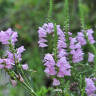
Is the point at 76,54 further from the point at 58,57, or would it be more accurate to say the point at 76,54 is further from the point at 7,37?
the point at 7,37

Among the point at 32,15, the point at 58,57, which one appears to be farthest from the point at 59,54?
the point at 32,15

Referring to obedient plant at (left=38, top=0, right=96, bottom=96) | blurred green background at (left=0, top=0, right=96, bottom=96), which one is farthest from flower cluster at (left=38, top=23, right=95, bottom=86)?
blurred green background at (left=0, top=0, right=96, bottom=96)

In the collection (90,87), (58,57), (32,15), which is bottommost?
(90,87)

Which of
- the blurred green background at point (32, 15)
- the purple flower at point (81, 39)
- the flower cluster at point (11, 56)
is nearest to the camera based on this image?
the flower cluster at point (11, 56)

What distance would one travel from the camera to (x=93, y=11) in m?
3.31

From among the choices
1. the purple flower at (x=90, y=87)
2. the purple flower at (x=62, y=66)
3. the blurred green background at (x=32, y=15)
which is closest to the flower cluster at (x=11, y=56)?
the purple flower at (x=62, y=66)

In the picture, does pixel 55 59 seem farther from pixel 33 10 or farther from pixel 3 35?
pixel 33 10

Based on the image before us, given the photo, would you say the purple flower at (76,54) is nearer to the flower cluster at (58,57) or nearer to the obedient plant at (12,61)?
the flower cluster at (58,57)

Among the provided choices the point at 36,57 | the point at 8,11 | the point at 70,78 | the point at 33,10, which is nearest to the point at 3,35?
the point at 70,78

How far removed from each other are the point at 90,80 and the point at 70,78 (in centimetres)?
11

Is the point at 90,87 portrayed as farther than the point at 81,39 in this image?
No

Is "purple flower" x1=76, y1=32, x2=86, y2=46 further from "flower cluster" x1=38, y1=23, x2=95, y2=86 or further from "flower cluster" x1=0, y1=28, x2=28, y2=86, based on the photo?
"flower cluster" x1=0, y1=28, x2=28, y2=86

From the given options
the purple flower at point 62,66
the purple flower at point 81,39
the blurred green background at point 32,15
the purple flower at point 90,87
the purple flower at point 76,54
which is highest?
the blurred green background at point 32,15

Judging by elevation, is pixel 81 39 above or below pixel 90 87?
above
